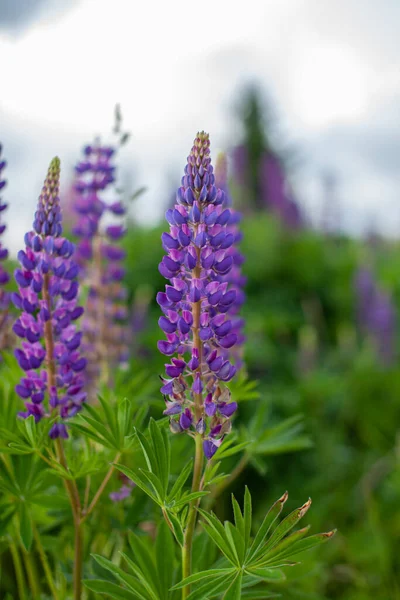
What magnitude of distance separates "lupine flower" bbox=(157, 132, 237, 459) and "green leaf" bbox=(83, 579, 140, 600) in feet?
0.92

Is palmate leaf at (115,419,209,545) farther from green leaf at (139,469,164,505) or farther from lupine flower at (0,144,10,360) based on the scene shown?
lupine flower at (0,144,10,360)

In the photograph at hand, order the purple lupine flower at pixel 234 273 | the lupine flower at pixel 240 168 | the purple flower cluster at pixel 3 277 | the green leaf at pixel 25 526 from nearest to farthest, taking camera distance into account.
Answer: the green leaf at pixel 25 526 < the purple flower cluster at pixel 3 277 < the purple lupine flower at pixel 234 273 < the lupine flower at pixel 240 168

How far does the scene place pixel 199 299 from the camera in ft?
3.32

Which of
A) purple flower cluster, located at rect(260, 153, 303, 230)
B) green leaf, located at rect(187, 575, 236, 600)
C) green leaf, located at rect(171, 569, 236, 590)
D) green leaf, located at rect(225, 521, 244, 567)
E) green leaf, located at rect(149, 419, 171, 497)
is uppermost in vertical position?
purple flower cluster, located at rect(260, 153, 303, 230)

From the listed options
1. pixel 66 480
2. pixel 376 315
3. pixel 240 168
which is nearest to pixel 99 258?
pixel 66 480

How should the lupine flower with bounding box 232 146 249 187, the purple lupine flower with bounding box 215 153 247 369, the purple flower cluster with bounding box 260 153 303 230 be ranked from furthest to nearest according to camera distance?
the lupine flower with bounding box 232 146 249 187
the purple flower cluster with bounding box 260 153 303 230
the purple lupine flower with bounding box 215 153 247 369

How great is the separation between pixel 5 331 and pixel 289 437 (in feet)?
2.42

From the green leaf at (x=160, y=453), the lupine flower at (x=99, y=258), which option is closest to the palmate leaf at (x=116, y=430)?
the green leaf at (x=160, y=453)

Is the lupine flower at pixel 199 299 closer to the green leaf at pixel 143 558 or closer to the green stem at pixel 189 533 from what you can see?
the green stem at pixel 189 533

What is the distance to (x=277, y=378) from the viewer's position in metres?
4.50

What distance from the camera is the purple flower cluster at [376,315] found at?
4.78 m

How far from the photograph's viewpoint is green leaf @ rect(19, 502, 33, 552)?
1.14 metres

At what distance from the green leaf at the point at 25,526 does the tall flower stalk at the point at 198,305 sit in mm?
293

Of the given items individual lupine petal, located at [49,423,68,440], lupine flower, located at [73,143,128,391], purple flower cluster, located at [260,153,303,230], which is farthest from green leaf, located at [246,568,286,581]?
purple flower cluster, located at [260,153,303,230]
